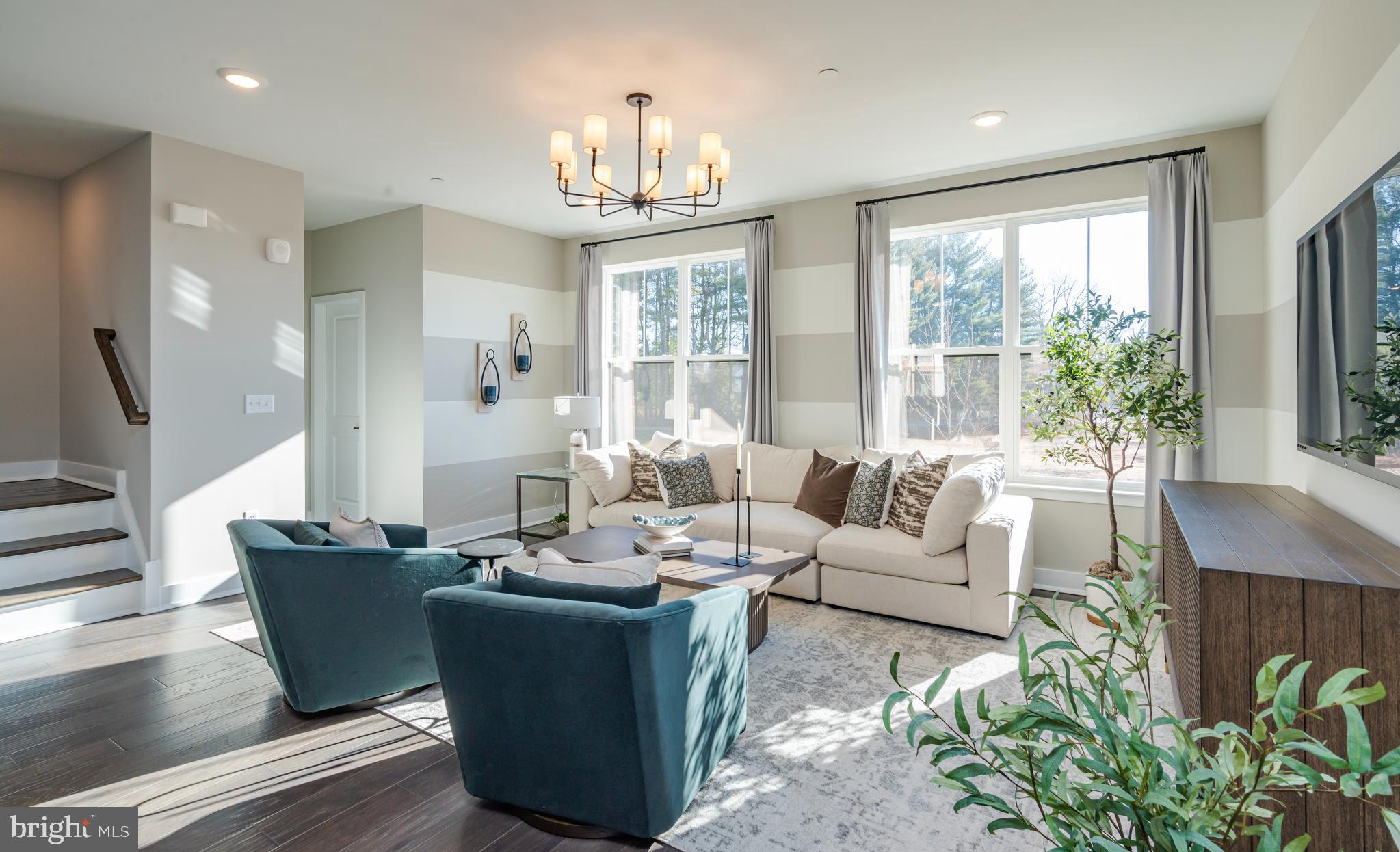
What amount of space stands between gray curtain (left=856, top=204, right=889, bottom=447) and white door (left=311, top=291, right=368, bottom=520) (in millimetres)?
4128

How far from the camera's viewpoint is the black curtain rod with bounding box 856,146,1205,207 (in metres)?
3.97

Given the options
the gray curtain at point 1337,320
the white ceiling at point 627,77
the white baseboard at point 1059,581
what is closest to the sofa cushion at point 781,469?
the white baseboard at point 1059,581

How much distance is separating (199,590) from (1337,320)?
557cm

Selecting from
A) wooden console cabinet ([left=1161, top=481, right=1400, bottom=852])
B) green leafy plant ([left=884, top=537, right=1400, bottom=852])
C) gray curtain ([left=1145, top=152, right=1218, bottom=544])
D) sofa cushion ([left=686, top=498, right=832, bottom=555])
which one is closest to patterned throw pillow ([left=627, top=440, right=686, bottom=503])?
sofa cushion ([left=686, top=498, right=832, bottom=555])

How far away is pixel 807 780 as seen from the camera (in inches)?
93.2

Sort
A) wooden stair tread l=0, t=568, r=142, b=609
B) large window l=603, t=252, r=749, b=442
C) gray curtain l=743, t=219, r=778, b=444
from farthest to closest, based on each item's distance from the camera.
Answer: large window l=603, t=252, r=749, b=442
gray curtain l=743, t=219, r=778, b=444
wooden stair tread l=0, t=568, r=142, b=609

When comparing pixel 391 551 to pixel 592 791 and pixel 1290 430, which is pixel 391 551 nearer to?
pixel 592 791

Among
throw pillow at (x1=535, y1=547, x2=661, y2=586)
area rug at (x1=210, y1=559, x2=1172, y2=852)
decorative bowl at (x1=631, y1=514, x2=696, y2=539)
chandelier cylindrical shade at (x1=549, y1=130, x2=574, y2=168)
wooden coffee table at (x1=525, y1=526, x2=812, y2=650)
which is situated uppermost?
chandelier cylindrical shade at (x1=549, y1=130, x2=574, y2=168)

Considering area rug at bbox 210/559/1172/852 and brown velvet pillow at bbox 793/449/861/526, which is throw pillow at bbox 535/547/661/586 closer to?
area rug at bbox 210/559/1172/852

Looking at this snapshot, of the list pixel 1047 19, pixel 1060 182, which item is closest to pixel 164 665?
pixel 1047 19

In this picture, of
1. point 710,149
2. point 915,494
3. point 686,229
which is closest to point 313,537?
point 710,149

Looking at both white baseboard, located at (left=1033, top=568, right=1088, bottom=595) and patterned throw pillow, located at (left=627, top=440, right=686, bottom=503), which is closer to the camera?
white baseboard, located at (left=1033, top=568, right=1088, bottom=595)

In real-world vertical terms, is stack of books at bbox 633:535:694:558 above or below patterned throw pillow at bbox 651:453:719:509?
below

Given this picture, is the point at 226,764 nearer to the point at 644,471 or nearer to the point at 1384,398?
the point at 644,471
